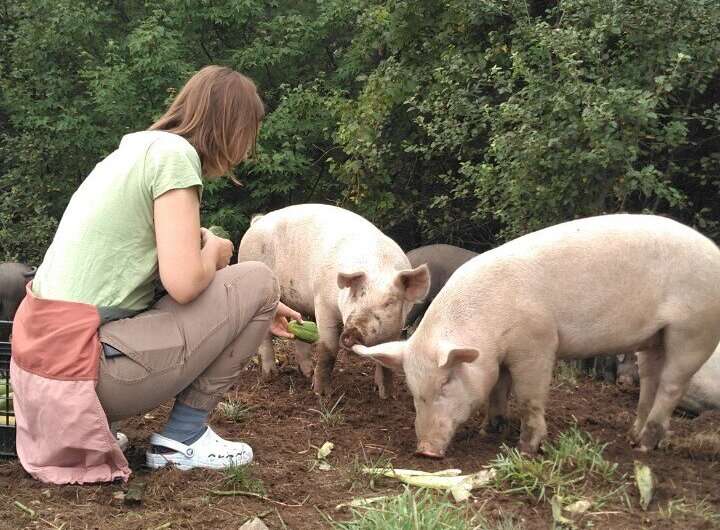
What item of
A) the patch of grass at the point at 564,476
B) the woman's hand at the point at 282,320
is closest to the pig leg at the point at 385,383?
the woman's hand at the point at 282,320

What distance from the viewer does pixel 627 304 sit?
4.79 meters

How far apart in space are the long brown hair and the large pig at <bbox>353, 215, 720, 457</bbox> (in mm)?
1310

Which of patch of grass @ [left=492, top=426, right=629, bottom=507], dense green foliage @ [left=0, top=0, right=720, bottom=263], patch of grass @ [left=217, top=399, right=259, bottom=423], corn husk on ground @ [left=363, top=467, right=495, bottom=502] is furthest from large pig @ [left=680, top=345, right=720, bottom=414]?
patch of grass @ [left=217, top=399, right=259, bottom=423]

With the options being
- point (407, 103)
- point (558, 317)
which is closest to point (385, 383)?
point (558, 317)

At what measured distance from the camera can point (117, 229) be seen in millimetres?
3877

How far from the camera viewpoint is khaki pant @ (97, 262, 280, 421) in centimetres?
386

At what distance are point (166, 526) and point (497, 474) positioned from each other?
1.36 metres

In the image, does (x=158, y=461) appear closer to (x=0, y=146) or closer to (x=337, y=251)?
(x=337, y=251)

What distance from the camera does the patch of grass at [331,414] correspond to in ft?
17.0

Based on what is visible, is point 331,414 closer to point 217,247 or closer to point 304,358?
point 304,358

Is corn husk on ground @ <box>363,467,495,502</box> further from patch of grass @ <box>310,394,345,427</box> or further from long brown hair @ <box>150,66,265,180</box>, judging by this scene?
long brown hair @ <box>150,66,265,180</box>

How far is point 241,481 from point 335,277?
223 centimetres

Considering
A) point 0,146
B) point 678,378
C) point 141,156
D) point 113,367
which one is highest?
point 141,156

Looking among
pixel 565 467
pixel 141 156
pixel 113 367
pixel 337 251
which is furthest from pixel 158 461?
pixel 337 251
